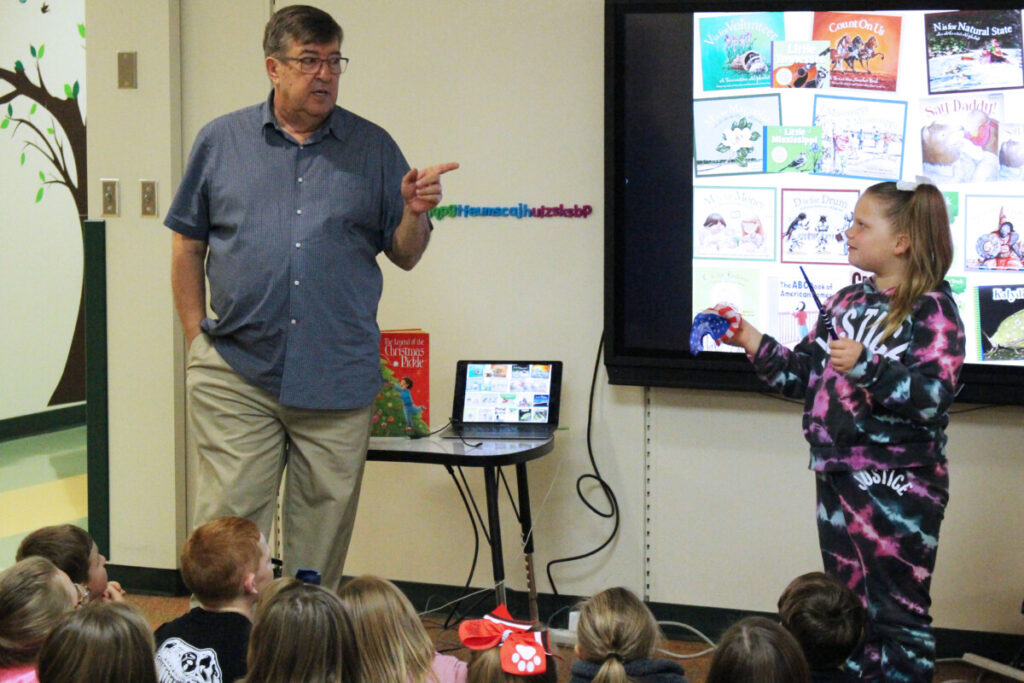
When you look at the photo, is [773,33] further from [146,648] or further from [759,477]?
[146,648]

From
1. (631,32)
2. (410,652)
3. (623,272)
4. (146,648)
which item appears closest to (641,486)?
(623,272)

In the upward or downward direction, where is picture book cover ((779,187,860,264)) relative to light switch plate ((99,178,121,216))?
downward

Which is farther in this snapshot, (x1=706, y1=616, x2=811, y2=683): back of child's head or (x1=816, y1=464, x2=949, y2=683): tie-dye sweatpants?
(x1=816, y1=464, x2=949, y2=683): tie-dye sweatpants

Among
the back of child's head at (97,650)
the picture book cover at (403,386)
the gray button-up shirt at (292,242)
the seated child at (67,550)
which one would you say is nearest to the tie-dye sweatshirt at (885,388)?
the gray button-up shirt at (292,242)

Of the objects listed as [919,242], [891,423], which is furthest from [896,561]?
[919,242]

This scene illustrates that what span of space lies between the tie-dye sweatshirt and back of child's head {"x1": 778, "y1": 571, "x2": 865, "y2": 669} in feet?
1.71

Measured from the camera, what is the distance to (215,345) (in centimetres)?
280

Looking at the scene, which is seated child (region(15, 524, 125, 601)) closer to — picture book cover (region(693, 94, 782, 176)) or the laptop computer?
the laptop computer

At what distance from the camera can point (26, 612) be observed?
2.00 metres

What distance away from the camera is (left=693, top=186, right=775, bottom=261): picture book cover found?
3.51m

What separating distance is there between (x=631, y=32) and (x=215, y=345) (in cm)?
167

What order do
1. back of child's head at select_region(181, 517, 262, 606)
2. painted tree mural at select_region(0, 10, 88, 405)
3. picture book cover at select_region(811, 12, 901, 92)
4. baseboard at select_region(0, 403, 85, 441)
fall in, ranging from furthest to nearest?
baseboard at select_region(0, 403, 85, 441) < painted tree mural at select_region(0, 10, 88, 405) < picture book cover at select_region(811, 12, 901, 92) < back of child's head at select_region(181, 517, 262, 606)

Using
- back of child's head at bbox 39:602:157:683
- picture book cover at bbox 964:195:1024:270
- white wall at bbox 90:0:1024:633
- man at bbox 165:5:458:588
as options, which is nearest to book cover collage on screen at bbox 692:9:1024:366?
picture book cover at bbox 964:195:1024:270

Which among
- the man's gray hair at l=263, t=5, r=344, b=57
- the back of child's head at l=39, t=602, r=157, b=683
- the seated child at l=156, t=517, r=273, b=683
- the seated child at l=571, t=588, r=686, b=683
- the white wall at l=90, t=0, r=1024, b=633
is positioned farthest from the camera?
the white wall at l=90, t=0, r=1024, b=633
